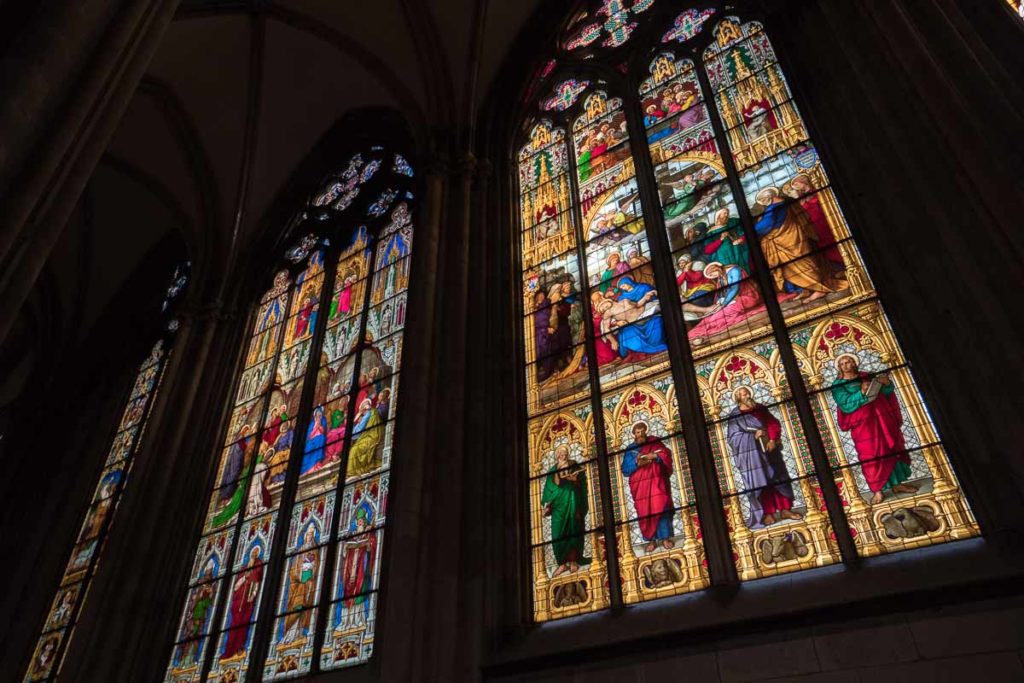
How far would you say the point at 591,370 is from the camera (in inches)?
249

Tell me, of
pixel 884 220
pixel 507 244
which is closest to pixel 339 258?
pixel 507 244

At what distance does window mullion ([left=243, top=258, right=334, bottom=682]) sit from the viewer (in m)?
6.61

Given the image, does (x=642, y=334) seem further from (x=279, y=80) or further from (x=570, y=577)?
(x=279, y=80)

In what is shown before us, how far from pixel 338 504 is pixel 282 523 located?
0.71 m

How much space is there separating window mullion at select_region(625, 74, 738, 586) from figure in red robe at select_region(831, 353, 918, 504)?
0.90 meters

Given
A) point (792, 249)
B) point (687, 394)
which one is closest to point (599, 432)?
point (687, 394)

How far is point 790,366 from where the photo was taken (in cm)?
528

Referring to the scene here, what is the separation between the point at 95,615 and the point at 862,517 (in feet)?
22.4

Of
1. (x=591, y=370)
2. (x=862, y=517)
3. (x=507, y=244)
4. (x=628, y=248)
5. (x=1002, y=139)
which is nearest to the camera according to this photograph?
(x=1002, y=139)

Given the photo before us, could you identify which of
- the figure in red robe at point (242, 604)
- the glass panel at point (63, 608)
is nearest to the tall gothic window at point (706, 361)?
the figure in red robe at point (242, 604)

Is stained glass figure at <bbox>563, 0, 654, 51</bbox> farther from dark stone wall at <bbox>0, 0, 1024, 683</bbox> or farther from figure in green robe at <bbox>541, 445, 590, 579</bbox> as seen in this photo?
figure in green robe at <bbox>541, 445, 590, 579</bbox>

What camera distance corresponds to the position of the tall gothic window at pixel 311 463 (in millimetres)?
6531

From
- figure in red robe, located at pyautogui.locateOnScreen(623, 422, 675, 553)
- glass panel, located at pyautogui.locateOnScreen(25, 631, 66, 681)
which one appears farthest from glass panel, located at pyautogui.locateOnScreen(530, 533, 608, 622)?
glass panel, located at pyautogui.locateOnScreen(25, 631, 66, 681)

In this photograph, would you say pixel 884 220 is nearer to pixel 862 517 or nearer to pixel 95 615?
pixel 862 517
